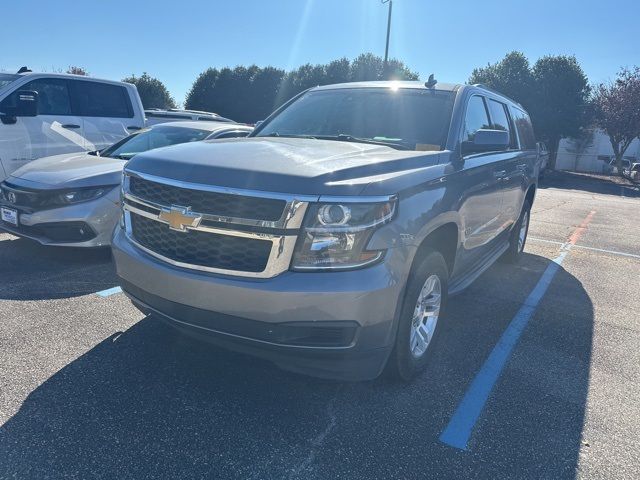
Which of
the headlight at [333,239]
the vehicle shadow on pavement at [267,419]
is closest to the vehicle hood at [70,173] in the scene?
the vehicle shadow on pavement at [267,419]

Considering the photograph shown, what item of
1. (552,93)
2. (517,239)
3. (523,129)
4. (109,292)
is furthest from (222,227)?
(552,93)

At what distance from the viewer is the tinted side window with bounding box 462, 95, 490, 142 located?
3.78m

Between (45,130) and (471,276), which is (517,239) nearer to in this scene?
(471,276)

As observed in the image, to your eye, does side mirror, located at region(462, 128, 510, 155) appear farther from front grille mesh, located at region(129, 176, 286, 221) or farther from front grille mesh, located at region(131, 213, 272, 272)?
front grille mesh, located at region(131, 213, 272, 272)

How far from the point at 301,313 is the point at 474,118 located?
2.61 meters

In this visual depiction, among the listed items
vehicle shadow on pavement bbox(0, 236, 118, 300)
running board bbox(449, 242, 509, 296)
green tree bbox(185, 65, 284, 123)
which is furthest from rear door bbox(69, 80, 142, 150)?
green tree bbox(185, 65, 284, 123)

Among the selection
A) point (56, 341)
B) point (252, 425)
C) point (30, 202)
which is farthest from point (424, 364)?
point (30, 202)

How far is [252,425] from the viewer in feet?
8.56

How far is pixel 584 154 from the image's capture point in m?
45.1

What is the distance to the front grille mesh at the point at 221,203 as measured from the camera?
7.74 feet

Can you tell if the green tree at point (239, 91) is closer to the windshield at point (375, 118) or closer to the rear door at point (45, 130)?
the rear door at point (45, 130)

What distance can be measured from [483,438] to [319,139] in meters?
2.29

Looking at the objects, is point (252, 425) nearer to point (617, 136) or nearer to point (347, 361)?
point (347, 361)

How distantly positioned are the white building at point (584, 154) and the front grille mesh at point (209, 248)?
46378 mm
